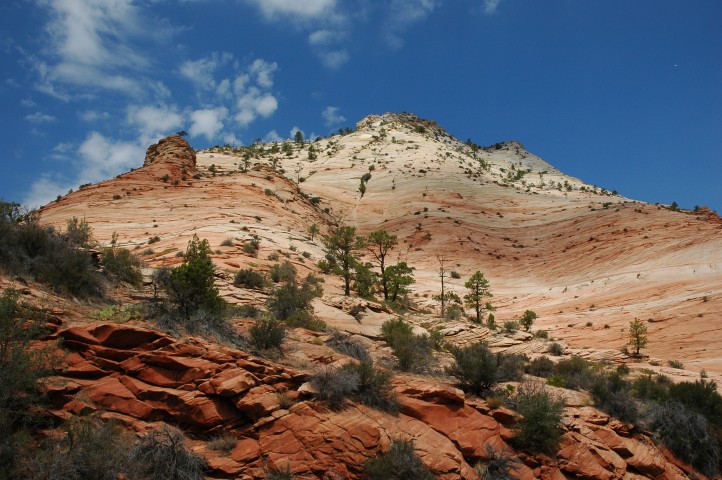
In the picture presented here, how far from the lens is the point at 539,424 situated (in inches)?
425

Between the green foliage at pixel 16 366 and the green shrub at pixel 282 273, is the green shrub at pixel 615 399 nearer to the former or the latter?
the green shrub at pixel 282 273

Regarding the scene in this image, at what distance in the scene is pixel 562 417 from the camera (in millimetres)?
11562

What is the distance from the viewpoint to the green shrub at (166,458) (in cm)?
695

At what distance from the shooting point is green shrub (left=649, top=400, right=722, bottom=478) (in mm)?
12242

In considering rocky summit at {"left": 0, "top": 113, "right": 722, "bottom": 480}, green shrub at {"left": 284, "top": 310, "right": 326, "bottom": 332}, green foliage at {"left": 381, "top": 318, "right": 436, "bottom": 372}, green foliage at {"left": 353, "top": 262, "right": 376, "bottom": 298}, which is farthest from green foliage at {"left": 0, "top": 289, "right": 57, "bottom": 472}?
green foliage at {"left": 353, "top": 262, "right": 376, "bottom": 298}

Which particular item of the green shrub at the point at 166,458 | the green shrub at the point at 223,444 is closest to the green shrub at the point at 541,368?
the green shrub at the point at 223,444

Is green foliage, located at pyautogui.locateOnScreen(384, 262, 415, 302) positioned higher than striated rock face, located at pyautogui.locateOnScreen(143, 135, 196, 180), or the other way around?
striated rock face, located at pyautogui.locateOnScreen(143, 135, 196, 180)

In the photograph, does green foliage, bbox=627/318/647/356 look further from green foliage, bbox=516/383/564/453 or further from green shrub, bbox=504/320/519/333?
green foliage, bbox=516/383/564/453

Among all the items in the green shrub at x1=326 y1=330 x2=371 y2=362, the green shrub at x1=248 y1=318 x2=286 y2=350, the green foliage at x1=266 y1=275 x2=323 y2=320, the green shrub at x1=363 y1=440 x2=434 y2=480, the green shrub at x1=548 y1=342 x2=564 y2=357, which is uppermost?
the green foliage at x1=266 y1=275 x2=323 y2=320

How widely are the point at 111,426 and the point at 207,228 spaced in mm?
21419

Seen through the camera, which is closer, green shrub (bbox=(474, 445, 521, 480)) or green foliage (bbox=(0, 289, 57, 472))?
green foliage (bbox=(0, 289, 57, 472))

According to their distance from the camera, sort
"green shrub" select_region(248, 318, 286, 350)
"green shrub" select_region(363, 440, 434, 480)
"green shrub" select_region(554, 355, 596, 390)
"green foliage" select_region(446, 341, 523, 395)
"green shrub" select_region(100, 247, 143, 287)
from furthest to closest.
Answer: "green shrub" select_region(554, 355, 596, 390)
"green shrub" select_region(100, 247, 143, 287)
"green foliage" select_region(446, 341, 523, 395)
"green shrub" select_region(248, 318, 286, 350)
"green shrub" select_region(363, 440, 434, 480)

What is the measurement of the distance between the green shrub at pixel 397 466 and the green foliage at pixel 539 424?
3272 millimetres

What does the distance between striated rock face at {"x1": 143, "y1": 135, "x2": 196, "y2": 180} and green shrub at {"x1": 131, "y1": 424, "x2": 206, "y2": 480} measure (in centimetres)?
3696
